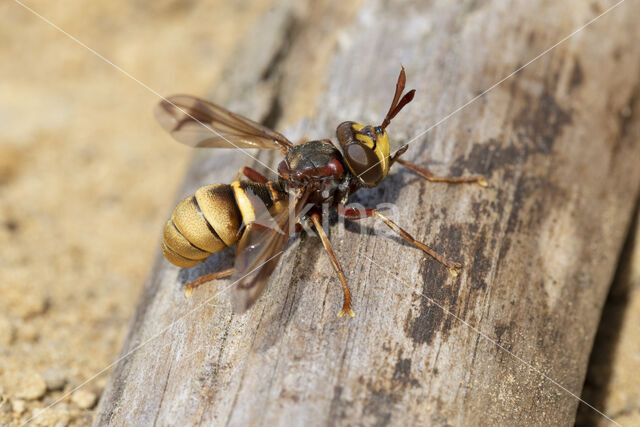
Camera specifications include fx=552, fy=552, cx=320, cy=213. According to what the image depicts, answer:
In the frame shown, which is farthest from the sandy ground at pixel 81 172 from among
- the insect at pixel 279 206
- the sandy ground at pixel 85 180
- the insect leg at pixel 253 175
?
the insect leg at pixel 253 175

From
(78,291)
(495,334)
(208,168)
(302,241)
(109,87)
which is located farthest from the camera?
(109,87)

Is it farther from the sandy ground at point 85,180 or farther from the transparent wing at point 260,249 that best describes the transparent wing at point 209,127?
the sandy ground at point 85,180

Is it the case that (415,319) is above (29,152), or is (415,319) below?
below

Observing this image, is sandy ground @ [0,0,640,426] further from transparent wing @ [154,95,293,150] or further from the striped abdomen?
transparent wing @ [154,95,293,150]

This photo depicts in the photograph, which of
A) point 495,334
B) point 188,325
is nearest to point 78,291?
point 188,325

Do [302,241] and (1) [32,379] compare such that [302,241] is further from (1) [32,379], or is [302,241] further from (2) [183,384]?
(1) [32,379]

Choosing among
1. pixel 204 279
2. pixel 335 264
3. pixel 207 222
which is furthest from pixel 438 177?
pixel 204 279

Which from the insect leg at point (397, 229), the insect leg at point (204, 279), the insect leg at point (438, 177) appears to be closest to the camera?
the insect leg at point (397, 229)
